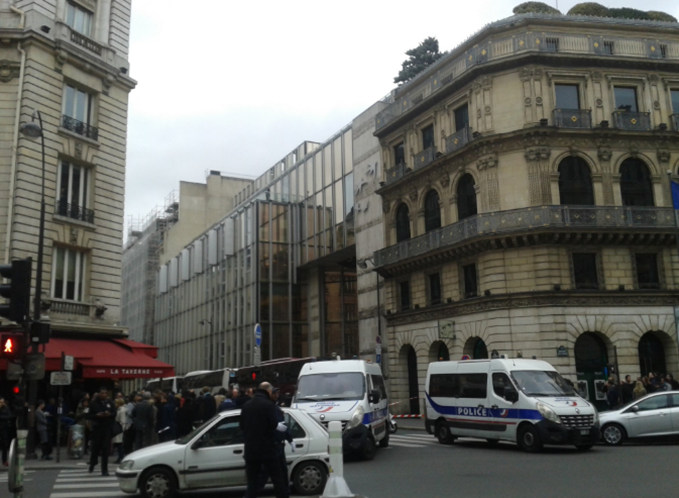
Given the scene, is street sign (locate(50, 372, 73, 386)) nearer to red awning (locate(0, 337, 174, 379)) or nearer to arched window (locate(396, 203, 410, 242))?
red awning (locate(0, 337, 174, 379))

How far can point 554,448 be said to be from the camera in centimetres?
1817

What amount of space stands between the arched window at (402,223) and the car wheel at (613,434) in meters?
20.4

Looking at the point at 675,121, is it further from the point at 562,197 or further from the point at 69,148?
the point at 69,148

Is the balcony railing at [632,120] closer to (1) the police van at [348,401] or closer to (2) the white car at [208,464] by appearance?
(1) the police van at [348,401]

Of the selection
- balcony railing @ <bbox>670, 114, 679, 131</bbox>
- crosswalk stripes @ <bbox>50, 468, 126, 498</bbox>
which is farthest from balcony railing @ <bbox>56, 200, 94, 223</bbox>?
balcony railing @ <bbox>670, 114, 679, 131</bbox>

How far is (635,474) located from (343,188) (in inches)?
1312

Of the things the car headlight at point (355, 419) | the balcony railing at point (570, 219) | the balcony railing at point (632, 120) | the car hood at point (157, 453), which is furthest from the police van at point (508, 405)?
the balcony railing at point (632, 120)

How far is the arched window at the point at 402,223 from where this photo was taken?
125 ft

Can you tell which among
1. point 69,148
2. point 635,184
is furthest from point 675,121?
point 69,148

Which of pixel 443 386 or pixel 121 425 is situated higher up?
pixel 443 386

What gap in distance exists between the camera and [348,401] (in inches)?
657

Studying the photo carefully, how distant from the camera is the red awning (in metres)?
22.9

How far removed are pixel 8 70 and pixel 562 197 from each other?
2383cm

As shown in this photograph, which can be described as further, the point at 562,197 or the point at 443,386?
the point at 562,197
